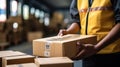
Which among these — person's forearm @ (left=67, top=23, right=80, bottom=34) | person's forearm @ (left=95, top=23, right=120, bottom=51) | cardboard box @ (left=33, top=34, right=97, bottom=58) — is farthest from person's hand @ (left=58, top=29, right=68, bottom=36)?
person's forearm @ (left=95, top=23, right=120, bottom=51)

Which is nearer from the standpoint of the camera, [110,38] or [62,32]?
[110,38]

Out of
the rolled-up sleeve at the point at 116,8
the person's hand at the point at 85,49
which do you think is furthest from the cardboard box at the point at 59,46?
the rolled-up sleeve at the point at 116,8

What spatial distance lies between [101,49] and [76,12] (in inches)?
16.9

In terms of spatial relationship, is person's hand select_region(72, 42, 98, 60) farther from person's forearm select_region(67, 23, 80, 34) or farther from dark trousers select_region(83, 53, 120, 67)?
person's forearm select_region(67, 23, 80, 34)

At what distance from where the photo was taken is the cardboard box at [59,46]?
1.62 meters

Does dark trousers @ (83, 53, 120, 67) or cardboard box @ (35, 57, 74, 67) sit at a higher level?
cardboard box @ (35, 57, 74, 67)

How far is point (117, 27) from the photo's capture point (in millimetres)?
1669

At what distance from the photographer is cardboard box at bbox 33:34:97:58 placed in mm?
1624

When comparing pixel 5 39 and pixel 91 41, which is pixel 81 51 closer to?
pixel 91 41

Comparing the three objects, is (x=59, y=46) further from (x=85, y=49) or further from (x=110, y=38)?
(x=110, y=38)

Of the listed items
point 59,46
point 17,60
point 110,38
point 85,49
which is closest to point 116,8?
point 110,38

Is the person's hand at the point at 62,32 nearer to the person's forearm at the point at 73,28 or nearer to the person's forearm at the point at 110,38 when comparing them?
the person's forearm at the point at 73,28

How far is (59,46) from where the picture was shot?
1618mm

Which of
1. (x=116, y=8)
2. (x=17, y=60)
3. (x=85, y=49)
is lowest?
(x=17, y=60)
